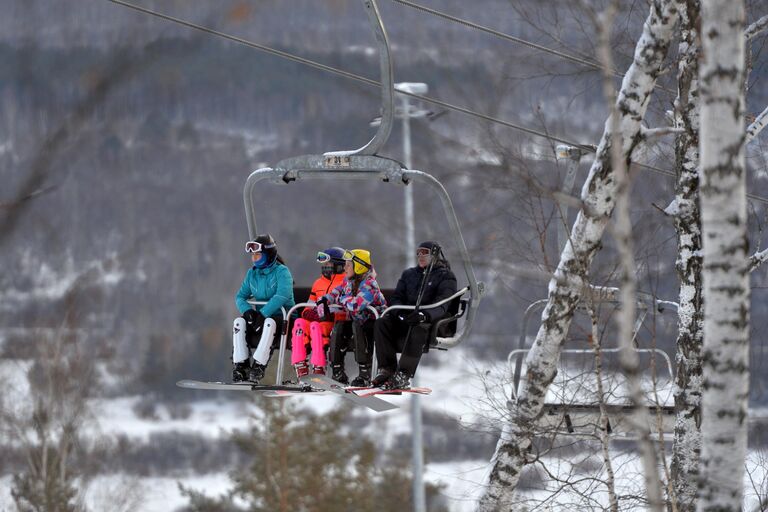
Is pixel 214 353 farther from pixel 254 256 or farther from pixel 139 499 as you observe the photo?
pixel 254 256

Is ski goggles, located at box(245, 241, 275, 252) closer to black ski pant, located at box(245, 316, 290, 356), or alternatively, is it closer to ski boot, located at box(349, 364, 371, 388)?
black ski pant, located at box(245, 316, 290, 356)

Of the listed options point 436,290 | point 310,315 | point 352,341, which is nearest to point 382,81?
point 436,290

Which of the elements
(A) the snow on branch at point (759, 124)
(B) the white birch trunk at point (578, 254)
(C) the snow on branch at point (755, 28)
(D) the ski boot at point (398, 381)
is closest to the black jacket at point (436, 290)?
(D) the ski boot at point (398, 381)

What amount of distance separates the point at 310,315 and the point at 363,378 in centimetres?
57

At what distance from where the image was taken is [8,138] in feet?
8.13

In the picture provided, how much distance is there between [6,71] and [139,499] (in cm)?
3056

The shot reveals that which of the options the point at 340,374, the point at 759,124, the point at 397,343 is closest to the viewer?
the point at 759,124

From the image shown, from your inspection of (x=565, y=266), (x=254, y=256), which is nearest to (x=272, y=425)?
(x=254, y=256)

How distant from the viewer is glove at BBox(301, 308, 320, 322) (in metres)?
7.96

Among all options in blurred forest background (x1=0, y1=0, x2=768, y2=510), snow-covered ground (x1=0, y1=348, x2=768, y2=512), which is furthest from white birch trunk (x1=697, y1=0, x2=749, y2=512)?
snow-covered ground (x1=0, y1=348, x2=768, y2=512)

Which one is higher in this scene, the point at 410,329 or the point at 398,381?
the point at 410,329

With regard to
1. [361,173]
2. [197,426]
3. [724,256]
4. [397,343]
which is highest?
[361,173]

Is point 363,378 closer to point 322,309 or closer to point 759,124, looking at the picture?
point 322,309

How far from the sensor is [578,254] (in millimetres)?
6391
